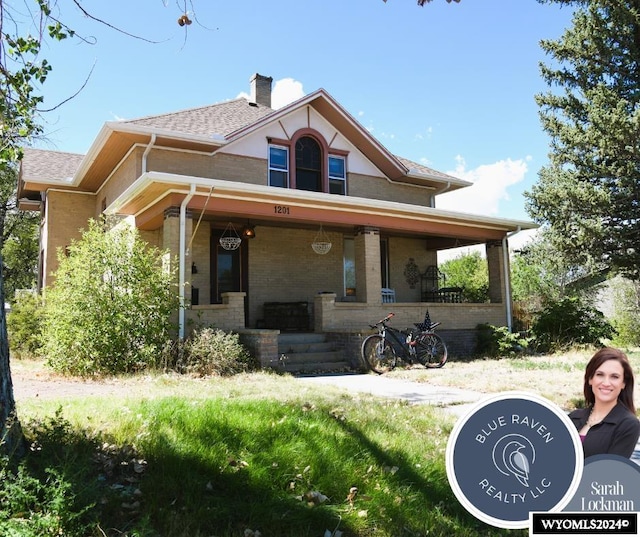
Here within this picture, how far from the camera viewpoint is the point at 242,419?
16.0 feet

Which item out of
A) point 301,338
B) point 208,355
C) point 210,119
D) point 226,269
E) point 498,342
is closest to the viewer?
point 208,355

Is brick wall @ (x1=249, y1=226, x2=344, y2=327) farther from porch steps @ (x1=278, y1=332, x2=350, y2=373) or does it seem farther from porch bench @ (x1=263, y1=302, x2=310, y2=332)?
porch steps @ (x1=278, y1=332, x2=350, y2=373)

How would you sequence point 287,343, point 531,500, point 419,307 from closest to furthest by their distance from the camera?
point 531,500, point 287,343, point 419,307

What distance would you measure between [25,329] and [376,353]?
860cm

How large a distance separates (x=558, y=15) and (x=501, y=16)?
1221cm

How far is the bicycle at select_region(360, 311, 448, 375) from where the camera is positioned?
11398mm

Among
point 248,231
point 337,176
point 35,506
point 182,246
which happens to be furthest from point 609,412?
point 337,176

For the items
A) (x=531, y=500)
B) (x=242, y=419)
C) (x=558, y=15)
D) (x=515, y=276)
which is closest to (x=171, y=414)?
(x=242, y=419)

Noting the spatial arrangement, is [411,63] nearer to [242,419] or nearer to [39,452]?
[242,419]

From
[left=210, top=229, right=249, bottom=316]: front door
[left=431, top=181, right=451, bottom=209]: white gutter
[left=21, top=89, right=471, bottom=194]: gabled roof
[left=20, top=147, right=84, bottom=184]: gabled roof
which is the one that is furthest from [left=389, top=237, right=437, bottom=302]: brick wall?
[left=20, top=147, right=84, bottom=184]: gabled roof

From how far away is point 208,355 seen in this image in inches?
388

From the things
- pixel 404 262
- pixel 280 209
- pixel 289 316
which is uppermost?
pixel 280 209

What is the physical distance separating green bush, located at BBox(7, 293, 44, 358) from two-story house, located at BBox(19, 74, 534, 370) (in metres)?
3.06

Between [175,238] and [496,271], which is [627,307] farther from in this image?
[175,238]
